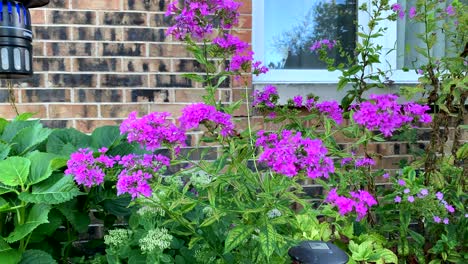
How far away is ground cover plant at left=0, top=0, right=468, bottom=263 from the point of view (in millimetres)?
1439

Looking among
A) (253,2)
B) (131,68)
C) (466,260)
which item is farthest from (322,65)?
(466,260)

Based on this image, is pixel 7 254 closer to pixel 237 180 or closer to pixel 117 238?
pixel 117 238

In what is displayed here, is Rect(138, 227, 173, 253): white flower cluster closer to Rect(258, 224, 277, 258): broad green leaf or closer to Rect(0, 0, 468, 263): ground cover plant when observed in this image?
Rect(0, 0, 468, 263): ground cover plant

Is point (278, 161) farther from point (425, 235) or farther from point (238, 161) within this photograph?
point (425, 235)

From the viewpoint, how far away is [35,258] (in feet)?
5.90

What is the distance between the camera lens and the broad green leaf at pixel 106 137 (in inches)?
83.3

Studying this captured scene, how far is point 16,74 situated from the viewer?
1.81 meters

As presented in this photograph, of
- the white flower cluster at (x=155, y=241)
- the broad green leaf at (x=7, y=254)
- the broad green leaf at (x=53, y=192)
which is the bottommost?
the broad green leaf at (x=7, y=254)

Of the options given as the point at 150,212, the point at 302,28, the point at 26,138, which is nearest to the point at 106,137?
the point at 26,138

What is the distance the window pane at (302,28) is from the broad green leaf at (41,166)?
5.27 ft

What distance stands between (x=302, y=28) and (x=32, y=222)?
208cm

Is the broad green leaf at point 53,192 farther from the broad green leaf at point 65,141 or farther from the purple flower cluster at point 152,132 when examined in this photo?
the purple flower cluster at point 152,132

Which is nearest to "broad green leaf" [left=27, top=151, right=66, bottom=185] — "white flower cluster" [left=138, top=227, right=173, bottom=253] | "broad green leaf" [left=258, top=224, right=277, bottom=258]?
"white flower cluster" [left=138, top=227, right=173, bottom=253]

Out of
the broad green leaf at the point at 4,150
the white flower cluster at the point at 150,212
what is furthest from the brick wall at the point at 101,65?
the white flower cluster at the point at 150,212
